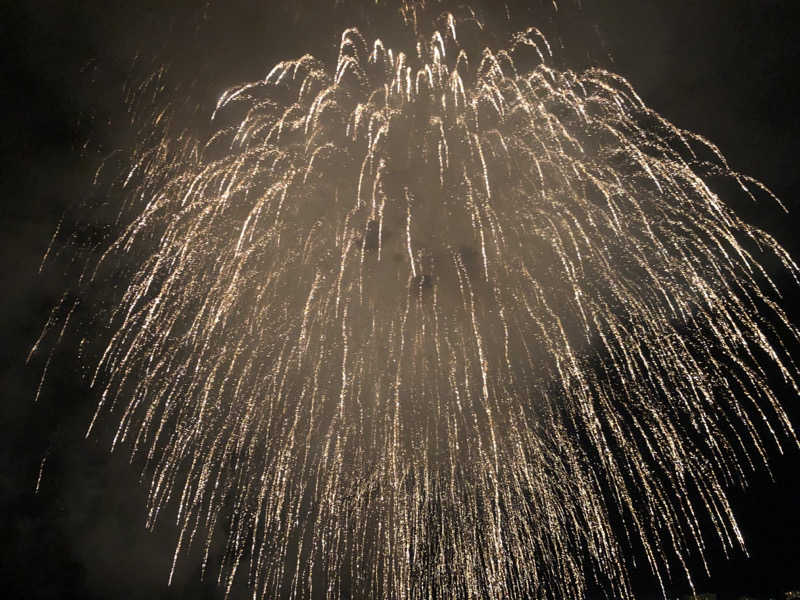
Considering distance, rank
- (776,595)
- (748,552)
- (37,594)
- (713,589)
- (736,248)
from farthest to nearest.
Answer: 1. (37,594)
2. (713,589)
3. (748,552)
4. (776,595)
5. (736,248)

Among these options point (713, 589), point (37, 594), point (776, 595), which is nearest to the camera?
point (776, 595)

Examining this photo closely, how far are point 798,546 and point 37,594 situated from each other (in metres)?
181

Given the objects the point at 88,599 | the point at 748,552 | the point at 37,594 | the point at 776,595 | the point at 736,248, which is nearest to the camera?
the point at 736,248

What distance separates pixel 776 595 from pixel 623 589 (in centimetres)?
3296

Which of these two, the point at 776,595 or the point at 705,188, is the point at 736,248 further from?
the point at 776,595

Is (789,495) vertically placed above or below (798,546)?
above

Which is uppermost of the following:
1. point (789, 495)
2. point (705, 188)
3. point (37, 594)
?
point (37, 594)

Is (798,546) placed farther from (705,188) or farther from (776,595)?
(705,188)

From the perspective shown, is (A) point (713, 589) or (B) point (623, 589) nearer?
(A) point (713, 589)

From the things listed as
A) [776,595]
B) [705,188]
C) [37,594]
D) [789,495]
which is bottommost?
[776,595]

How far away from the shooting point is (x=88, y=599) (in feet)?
522

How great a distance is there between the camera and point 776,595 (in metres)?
44.9

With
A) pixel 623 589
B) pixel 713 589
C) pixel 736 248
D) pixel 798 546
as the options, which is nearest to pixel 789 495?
pixel 798 546

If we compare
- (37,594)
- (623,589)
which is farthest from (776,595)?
(37,594)
